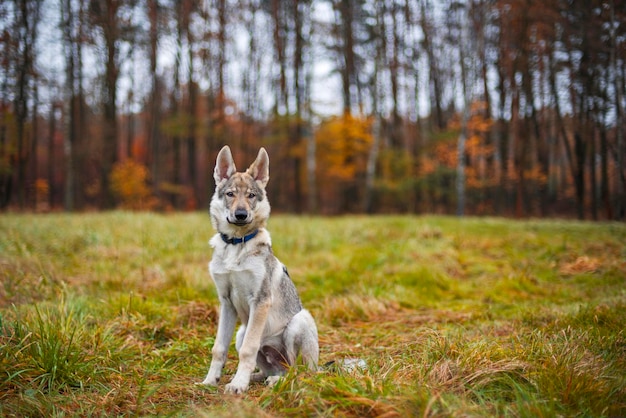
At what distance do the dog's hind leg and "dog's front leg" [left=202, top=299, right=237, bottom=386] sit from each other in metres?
0.49

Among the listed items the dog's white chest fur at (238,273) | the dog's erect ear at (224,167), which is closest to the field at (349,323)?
the dog's white chest fur at (238,273)

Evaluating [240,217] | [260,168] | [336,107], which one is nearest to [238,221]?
[240,217]

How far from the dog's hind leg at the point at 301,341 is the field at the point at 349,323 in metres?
0.19

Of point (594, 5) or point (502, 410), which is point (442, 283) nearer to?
point (502, 410)

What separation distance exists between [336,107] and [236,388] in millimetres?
18725

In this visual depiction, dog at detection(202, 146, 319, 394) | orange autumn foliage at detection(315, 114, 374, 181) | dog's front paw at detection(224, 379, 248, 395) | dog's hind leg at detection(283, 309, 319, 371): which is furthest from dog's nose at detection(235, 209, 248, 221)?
orange autumn foliage at detection(315, 114, 374, 181)

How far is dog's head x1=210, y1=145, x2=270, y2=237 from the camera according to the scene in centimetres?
331

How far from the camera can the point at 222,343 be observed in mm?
3332

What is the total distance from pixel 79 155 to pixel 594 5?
23433mm

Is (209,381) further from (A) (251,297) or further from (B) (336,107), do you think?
(B) (336,107)

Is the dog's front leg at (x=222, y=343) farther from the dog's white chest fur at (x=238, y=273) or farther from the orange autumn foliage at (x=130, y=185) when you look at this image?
the orange autumn foliage at (x=130, y=185)

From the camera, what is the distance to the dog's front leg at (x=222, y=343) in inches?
126

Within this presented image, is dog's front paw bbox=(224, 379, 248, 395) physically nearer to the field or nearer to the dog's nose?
the field

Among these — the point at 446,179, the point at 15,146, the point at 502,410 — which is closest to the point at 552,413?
the point at 502,410
